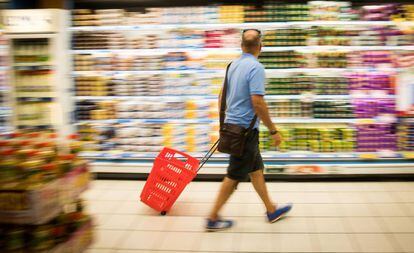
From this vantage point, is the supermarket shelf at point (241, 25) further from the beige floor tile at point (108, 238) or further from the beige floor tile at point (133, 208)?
the beige floor tile at point (108, 238)

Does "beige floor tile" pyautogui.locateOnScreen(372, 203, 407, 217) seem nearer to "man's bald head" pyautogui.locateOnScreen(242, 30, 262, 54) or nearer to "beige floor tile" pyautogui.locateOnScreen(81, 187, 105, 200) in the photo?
"man's bald head" pyautogui.locateOnScreen(242, 30, 262, 54)

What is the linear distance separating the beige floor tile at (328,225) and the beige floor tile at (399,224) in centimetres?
38

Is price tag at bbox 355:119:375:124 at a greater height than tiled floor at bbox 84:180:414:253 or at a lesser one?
greater

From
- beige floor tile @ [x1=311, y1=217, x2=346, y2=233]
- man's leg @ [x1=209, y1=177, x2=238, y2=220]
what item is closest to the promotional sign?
beige floor tile @ [x1=311, y1=217, x2=346, y2=233]

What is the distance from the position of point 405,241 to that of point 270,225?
109 cm

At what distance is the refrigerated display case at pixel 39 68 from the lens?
5.31m

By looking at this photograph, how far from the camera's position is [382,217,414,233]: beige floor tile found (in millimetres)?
3998

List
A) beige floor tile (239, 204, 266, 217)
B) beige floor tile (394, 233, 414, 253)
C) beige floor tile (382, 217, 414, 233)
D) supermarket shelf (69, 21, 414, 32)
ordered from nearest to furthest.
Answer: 1. beige floor tile (394, 233, 414, 253)
2. beige floor tile (382, 217, 414, 233)
3. beige floor tile (239, 204, 266, 217)
4. supermarket shelf (69, 21, 414, 32)

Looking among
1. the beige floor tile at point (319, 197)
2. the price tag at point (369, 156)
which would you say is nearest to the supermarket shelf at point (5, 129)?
the beige floor tile at point (319, 197)

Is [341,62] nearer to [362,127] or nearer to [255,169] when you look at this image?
[362,127]

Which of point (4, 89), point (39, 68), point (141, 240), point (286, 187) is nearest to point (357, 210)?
point (286, 187)

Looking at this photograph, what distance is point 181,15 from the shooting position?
5.41m

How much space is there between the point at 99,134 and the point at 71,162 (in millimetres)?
2659

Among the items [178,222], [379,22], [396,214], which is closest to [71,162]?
[178,222]
